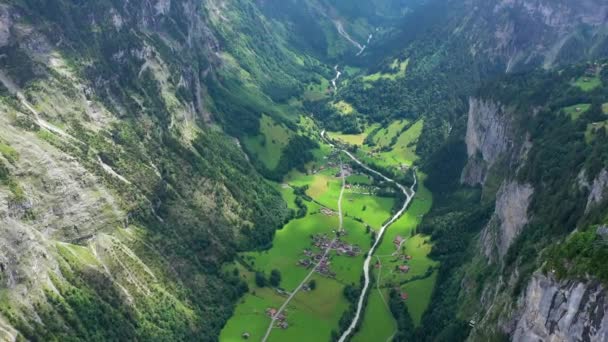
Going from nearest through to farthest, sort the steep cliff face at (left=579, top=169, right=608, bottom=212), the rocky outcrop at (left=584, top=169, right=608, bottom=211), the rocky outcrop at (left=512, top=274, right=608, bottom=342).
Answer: the rocky outcrop at (left=512, top=274, right=608, bottom=342) → the steep cliff face at (left=579, top=169, right=608, bottom=212) → the rocky outcrop at (left=584, top=169, right=608, bottom=211)

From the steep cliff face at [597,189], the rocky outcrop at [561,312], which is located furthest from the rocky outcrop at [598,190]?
the rocky outcrop at [561,312]

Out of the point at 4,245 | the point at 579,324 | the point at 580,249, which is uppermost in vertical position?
the point at 580,249

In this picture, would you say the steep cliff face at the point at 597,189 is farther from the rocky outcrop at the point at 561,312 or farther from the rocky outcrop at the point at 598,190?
the rocky outcrop at the point at 561,312

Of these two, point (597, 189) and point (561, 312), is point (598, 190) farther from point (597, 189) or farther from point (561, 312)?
point (561, 312)

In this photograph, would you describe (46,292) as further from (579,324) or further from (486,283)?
(579,324)

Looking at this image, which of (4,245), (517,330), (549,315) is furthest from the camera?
(4,245)

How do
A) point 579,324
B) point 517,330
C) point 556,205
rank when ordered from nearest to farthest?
point 579,324
point 517,330
point 556,205

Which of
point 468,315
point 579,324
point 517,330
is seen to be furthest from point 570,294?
point 468,315

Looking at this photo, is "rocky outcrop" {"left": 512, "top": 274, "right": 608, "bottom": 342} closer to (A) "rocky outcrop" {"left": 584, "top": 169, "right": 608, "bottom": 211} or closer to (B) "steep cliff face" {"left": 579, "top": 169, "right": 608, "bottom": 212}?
(B) "steep cliff face" {"left": 579, "top": 169, "right": 608, "bottom": 212}

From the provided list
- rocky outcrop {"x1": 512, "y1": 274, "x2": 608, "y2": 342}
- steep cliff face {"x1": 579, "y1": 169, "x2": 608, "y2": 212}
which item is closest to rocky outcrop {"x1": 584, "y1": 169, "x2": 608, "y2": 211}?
steep cliff face {"x1": 579, "y1": 169, "x2": 608, "y2": 212}

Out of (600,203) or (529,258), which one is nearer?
(600,203)
